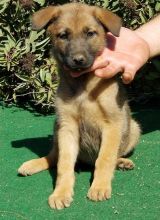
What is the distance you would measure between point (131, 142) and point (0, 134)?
147cm

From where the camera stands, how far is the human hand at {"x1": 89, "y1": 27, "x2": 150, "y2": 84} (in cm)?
404

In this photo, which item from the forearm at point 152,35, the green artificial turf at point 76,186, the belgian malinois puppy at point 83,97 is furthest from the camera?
the forearm at point 152,35

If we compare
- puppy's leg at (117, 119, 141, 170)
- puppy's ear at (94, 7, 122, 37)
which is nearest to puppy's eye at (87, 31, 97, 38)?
puppy's ear at (94, 7, 122, 37)

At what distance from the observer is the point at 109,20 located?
4.16 m

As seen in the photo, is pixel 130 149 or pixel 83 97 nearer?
pixel 83 97

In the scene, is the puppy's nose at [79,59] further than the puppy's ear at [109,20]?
No

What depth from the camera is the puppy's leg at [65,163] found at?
3.74 m

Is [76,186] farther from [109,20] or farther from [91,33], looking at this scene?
[109,20]

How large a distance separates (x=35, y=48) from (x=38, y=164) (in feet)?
6.47

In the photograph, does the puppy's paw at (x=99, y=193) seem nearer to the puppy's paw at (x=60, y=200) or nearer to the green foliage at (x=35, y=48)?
the puppy's paw at (x=60, y=200)

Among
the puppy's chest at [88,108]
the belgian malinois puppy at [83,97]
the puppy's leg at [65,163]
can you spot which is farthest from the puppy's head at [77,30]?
the puppy's leg at [65,163]

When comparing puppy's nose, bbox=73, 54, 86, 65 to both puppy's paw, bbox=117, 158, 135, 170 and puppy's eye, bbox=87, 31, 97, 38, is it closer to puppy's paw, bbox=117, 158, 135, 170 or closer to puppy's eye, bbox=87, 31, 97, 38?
puppy's eye, bbox=87, 31, 97, 38

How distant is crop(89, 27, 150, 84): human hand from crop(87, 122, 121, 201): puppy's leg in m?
0.41

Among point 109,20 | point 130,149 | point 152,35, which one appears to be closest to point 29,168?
point 130,149
